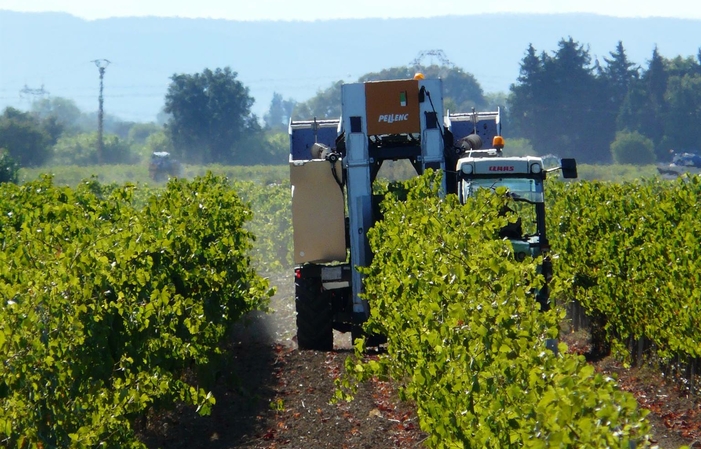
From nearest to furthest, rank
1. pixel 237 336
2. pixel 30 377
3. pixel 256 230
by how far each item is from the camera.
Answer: pixel 30 377 < pixel 237 336 < pixel 256 230

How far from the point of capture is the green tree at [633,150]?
103812mm

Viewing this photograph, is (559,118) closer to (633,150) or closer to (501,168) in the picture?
(633,150)

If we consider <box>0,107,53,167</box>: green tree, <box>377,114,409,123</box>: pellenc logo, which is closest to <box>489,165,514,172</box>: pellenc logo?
<box>377,114,409,123</box>: pellenc logo

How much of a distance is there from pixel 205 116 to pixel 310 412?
363 ft

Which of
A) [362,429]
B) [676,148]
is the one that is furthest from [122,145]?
[362,429]

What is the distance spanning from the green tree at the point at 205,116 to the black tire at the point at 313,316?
103 metres

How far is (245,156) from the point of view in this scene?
120m

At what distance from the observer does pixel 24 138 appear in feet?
335

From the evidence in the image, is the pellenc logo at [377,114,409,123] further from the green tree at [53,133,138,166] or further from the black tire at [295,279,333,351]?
the green tree at [53,133,138,166]

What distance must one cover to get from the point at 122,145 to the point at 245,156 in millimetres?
14489

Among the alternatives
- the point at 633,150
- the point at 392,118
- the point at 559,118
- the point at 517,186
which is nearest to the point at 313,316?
the point at 392,118

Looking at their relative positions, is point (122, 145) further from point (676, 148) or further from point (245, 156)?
point (676, 148)

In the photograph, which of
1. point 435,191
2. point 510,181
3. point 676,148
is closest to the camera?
point 435,191

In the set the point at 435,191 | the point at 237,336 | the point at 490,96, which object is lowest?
the point at 237,336
